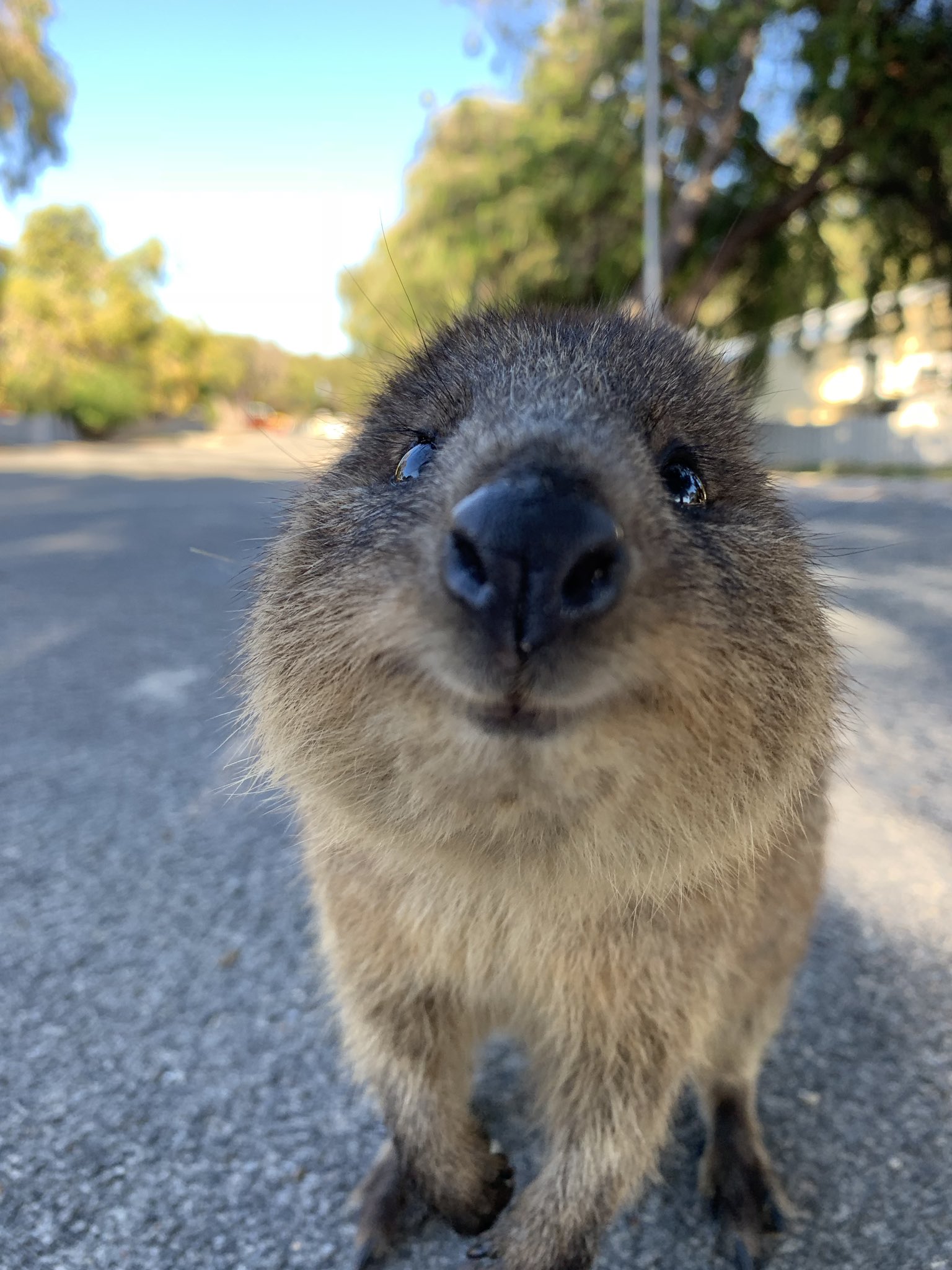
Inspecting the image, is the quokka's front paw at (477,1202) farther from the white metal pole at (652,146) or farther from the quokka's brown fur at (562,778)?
the white metal pole at (652,146)

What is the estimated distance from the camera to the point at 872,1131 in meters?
1.79

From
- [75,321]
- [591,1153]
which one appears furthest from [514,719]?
[75,321]

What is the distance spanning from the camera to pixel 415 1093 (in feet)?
5.35

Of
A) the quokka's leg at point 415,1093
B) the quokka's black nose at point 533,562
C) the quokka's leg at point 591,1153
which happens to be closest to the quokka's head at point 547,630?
the quokka's black nose at point 533,562

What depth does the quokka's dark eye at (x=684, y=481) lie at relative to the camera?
1.46 metres

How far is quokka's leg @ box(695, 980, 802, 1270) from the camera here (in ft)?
5.35

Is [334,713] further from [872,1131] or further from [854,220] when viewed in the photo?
[854,220]

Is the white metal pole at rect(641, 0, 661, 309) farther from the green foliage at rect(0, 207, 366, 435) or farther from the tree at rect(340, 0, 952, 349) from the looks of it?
the green foliage at rect(0, 207, 366, 435)

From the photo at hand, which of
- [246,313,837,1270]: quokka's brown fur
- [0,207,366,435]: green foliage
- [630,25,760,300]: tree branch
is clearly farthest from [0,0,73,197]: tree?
[246,313,837,1270]: quokka's brown fur

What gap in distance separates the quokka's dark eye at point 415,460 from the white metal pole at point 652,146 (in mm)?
12356

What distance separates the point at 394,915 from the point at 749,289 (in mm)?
16890

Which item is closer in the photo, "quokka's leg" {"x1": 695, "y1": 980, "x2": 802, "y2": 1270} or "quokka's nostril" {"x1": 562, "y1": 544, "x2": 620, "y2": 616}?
"quokka's nostril" {"x1": 562, "y1": 544, "x2": 620, "y2": 616}

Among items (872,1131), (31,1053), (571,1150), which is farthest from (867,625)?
(31,1053)

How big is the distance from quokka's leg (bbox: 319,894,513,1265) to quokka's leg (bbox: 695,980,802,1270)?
1.38ft
